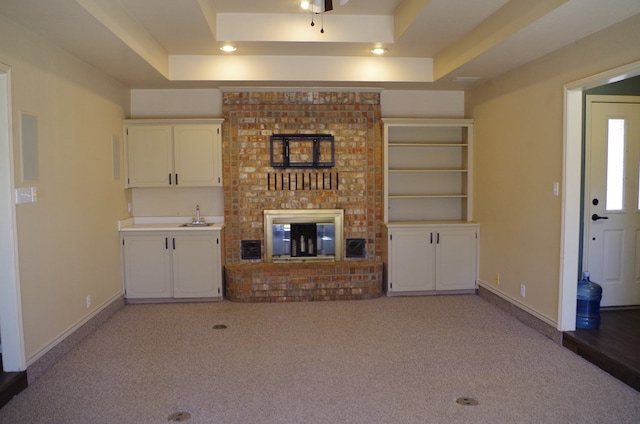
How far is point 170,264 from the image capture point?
521 centimetres

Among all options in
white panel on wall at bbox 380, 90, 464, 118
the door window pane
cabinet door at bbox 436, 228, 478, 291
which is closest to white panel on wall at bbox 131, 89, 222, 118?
white panel on wall at bbox 380, 90, 464, 118

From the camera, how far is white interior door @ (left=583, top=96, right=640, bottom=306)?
450 cm

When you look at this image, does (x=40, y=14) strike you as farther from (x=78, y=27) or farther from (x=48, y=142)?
(x=48, y=142)

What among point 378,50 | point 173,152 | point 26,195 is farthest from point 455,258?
point 26,195

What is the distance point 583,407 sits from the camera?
284 cm

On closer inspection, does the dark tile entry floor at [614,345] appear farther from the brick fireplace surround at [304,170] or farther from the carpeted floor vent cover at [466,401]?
the brick fireplace surround at [304,170]

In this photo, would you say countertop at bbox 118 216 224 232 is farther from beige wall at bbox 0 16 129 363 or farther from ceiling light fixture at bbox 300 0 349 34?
ceiling light fixture at bbox 300 0 349 34

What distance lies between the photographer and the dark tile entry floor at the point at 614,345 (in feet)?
10.5

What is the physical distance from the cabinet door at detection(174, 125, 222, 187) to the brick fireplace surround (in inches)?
6.8

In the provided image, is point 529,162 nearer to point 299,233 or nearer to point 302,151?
point 302,151

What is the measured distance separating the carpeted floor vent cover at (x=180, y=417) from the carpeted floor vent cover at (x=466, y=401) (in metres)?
1.70

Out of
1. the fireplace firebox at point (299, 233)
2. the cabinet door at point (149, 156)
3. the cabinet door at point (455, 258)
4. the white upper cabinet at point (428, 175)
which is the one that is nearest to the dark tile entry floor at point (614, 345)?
the cabinet door at point (455, 258)

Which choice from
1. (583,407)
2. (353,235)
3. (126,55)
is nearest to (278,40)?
(126,55)

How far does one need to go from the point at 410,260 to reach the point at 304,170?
171 cm
